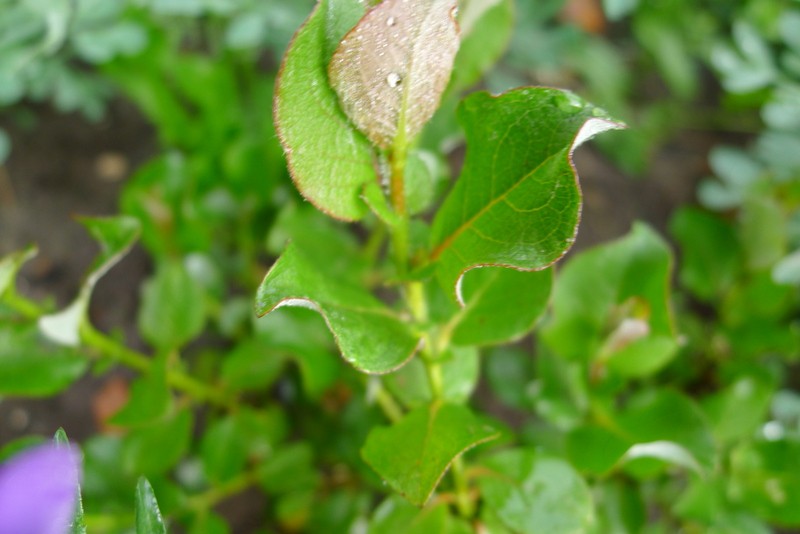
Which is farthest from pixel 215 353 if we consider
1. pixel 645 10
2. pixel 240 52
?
pixel 645 10

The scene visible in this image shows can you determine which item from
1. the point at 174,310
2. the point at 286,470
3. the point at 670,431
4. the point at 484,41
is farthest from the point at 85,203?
the point at 670,431

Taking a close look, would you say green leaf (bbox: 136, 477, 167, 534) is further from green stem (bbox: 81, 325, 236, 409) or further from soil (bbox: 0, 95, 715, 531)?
soil (bbox: 0, 95, 715, 531)

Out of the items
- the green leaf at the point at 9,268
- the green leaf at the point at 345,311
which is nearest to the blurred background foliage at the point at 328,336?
the green leaf at the point at 9,268

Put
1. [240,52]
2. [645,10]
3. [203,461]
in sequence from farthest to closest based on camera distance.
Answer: [645,10] → [240,52] → [203,461]

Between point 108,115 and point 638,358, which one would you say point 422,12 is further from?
point 108,115

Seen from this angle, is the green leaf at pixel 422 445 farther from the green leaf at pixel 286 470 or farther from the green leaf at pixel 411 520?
the green leaf at pixel 286 470

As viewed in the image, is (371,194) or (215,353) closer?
(371,194)

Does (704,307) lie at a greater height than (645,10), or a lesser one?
lesser
